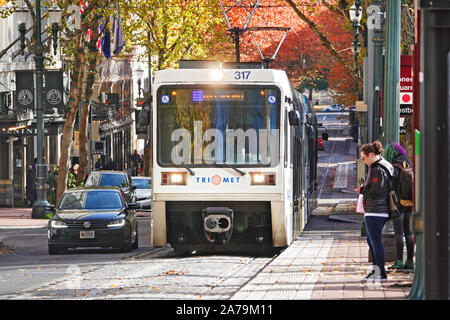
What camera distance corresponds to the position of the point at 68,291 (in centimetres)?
1477

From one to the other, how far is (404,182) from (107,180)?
80.6 ft

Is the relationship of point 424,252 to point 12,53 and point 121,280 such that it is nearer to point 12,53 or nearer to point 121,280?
point 121,280

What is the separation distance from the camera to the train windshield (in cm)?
2072

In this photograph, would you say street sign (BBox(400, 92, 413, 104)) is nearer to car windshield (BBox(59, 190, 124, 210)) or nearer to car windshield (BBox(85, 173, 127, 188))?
car windshield (BBox(59, 190, 124, 210))

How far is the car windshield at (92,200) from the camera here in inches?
981

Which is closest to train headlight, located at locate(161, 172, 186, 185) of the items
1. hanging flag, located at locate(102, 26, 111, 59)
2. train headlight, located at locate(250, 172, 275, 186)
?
train headlight, located at locate(250, 172, 275, 186)

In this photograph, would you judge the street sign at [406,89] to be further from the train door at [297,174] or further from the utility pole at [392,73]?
the train door at [297,174]

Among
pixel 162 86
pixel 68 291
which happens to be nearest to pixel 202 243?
pixel 162 86

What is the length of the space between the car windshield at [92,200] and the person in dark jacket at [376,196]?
36.2ft

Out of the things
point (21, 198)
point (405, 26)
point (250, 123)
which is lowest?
point (21, 198)

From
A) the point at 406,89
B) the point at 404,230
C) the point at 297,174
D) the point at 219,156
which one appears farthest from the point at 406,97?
the point at 404,230

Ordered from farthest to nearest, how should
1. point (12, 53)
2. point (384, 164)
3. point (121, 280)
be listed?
point (12, 53) < point (121, 280) < point (384, 164)

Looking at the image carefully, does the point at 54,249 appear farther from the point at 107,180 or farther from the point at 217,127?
the point at 107,180

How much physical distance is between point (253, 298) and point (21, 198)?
37385mm
